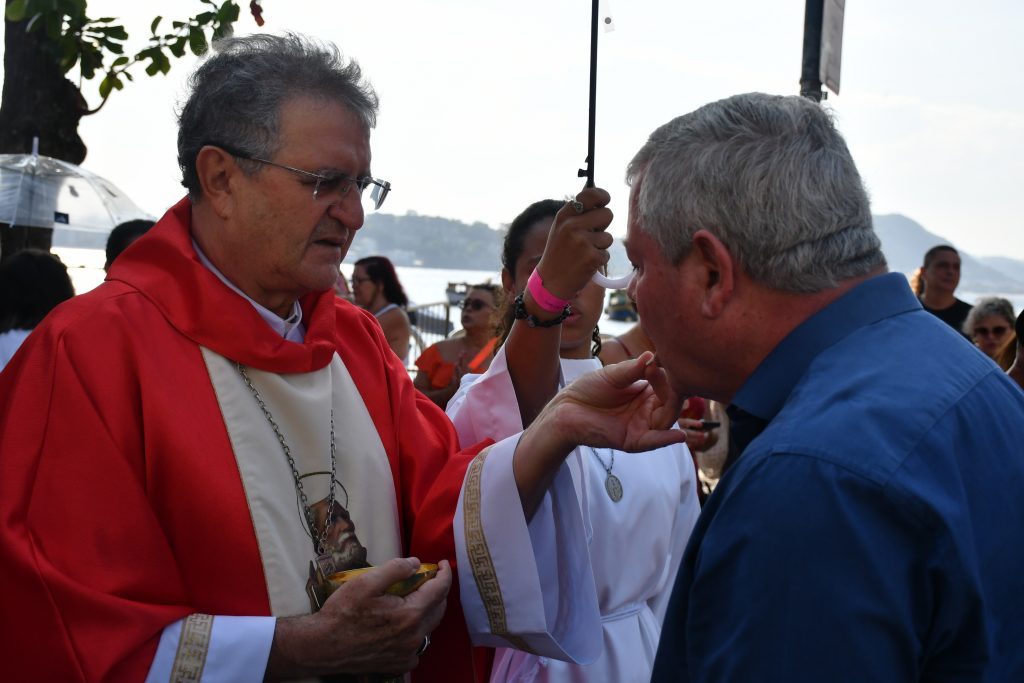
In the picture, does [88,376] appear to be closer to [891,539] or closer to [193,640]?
[193,640]

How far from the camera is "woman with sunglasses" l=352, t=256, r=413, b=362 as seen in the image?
844 centimetres

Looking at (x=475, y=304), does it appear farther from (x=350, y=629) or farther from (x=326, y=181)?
(x=350, y=629)

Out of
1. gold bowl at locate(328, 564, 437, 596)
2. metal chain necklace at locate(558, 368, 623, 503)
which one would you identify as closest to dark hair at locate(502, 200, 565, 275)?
metal chain necklace at locate(558, 368, 623, 503)

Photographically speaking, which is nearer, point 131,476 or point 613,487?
point 131,476

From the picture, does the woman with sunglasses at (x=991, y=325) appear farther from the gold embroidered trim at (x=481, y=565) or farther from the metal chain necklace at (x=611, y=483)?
the gold embroidered trim at (x=481, y=565)

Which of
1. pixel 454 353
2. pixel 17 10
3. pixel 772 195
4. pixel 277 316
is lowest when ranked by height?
pixel 454 353

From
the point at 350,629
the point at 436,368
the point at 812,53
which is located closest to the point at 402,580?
the point at 350,629

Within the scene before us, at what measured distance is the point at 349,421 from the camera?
102 inches

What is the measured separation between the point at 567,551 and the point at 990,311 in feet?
17.2

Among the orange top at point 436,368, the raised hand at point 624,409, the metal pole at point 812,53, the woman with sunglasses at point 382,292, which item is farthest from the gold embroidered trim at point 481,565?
the woman with sunglasses at point 382,292

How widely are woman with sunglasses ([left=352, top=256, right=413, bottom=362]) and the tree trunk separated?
2638 mm

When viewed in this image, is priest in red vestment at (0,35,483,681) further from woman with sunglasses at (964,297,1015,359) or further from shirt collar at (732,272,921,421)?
woman with sunglasses at (964,297,1015,359)

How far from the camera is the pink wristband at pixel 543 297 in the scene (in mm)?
2846

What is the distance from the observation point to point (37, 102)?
594 centimetres
